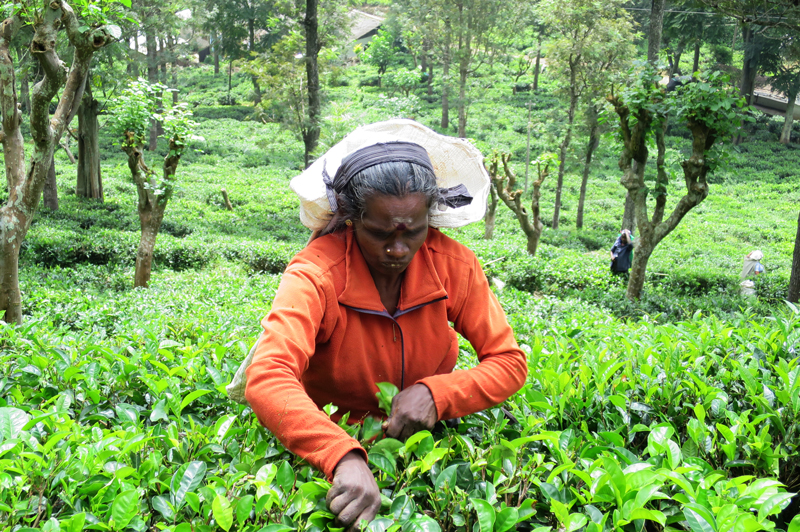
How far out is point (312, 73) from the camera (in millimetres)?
14000

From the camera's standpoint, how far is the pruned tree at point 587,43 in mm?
14148

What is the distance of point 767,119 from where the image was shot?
28.6 meters

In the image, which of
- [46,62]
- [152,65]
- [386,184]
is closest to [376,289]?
[386,184]

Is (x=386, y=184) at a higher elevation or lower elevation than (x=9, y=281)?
higher

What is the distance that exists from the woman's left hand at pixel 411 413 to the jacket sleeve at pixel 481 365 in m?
0.03

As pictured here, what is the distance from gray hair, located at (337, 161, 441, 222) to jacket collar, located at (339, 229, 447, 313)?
143 millimetres

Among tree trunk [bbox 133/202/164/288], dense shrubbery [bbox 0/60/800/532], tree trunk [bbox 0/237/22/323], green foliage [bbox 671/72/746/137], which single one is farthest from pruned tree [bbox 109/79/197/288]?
green foliage [bbox 671/72/746/137]

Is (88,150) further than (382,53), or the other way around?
(382,53)

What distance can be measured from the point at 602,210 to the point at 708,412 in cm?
1885

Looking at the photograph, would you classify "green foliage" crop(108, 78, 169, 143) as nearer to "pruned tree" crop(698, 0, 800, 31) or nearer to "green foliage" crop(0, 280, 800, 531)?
A: "green foliage" crop(0, 280, 800, 531)

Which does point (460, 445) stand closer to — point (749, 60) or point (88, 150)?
point (88, 150)

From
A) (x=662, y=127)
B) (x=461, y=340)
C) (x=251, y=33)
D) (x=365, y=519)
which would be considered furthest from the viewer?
A: (x=251, y=33)

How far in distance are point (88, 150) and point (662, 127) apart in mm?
12295

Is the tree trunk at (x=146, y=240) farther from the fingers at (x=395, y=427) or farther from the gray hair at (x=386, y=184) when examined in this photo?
the fingers at (x=395, y=427)
